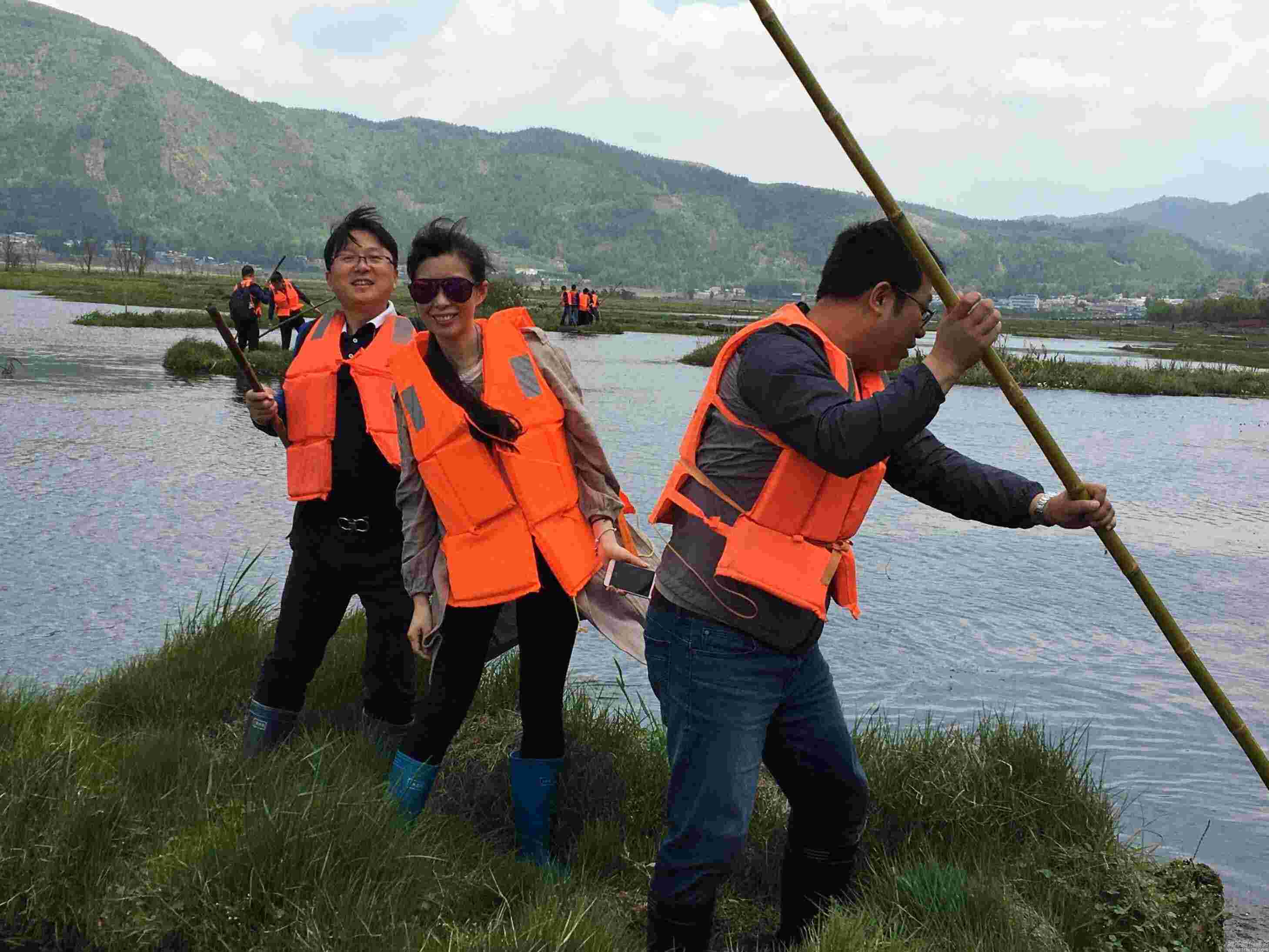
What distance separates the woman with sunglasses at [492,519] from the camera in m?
3.73

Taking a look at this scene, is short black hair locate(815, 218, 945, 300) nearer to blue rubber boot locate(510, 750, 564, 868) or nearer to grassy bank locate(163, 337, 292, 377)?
blue rubber boot locate(510, 750, 564, 868)

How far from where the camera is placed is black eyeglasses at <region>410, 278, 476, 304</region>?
3.79 m

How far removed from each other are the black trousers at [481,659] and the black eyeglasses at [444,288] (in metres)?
0.86

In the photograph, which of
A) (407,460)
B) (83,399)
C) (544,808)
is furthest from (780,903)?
(83,399)

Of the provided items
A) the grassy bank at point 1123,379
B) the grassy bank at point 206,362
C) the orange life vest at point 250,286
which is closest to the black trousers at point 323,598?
the grassy bank at point 206,362

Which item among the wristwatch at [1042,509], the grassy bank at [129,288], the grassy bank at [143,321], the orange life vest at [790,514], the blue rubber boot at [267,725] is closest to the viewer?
the orange life vest at [790,514]

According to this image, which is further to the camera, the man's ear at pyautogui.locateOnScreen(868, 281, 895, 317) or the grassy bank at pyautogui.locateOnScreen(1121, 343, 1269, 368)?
the grassy bank at pyautogui.locateOnScreen(1121, 343, 1269, 368)

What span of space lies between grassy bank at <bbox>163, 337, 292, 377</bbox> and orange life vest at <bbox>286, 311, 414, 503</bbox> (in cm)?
1524

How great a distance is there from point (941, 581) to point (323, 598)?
526 centimetres

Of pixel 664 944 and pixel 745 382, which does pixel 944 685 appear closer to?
pixel 664 944

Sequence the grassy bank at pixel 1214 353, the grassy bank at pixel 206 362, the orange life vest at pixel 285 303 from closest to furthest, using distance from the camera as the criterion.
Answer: the orange life vest at pixel 285 303 < the grassy bank at pixel 206 362 < the grassy bank at pixel 1214 353

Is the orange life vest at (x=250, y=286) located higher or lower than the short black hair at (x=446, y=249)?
lower

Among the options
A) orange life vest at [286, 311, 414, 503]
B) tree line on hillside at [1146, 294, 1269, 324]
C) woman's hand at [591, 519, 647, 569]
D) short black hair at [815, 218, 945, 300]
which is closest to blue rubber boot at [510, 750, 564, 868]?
woman's hand at [591, 519, 647, 569]

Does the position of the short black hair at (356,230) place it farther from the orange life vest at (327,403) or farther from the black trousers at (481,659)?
the black trousers at (481,659)
